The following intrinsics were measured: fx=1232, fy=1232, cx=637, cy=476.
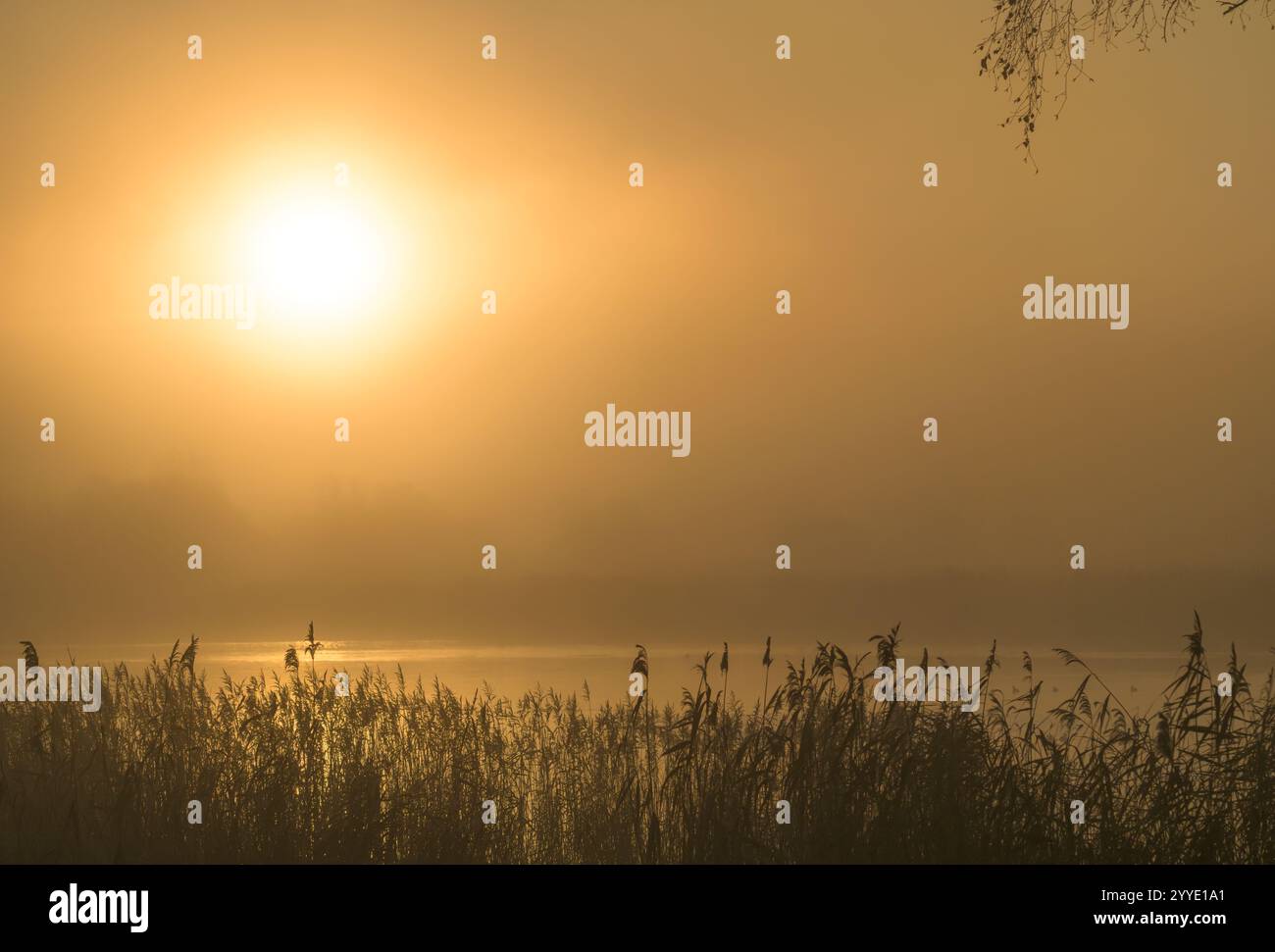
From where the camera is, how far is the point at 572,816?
8875 mm

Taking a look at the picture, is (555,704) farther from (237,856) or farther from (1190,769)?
(1190,769)

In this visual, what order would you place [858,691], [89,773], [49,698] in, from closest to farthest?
[858,691]
[89,773]
[49,698]

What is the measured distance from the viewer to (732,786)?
7.84 metres

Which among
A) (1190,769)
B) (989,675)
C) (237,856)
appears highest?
(989,675)

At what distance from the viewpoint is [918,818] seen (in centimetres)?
745

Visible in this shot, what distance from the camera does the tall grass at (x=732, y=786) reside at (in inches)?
291

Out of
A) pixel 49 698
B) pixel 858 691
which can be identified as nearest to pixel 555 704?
pixel 858 691

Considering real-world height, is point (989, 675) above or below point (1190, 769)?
above

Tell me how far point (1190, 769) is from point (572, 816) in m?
4.12

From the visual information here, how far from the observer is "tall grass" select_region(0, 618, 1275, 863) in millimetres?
7379
